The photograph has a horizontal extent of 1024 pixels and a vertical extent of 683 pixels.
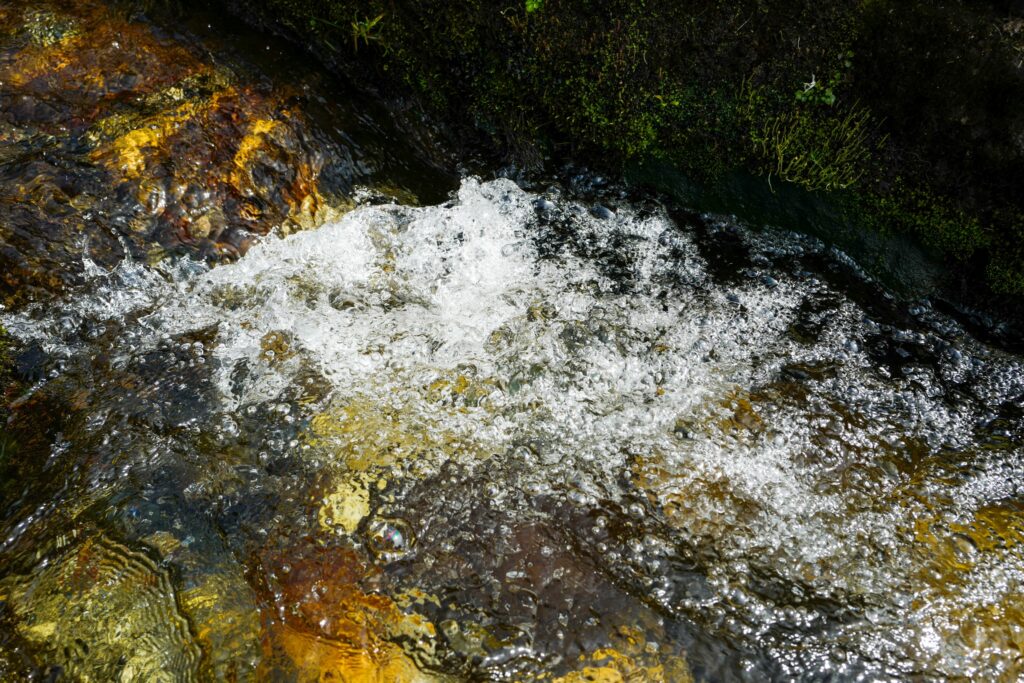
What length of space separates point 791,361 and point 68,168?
146 inches

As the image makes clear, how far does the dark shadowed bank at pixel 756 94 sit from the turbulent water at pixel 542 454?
380mm

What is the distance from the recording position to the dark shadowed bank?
3246 millimetres

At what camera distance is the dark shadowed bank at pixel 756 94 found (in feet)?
10.6

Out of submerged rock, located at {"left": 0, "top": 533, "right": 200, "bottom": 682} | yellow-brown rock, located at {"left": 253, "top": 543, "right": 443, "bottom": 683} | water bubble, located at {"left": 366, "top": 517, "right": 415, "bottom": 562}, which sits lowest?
submerged rock, located at {"left": 0, "top": 533, "right": 200, "bottom": 682}

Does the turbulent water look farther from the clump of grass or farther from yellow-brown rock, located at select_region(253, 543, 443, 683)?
the clump of grass

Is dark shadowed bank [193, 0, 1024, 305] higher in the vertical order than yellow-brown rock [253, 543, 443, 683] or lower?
higher

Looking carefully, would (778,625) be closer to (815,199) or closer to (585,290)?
(585,290)

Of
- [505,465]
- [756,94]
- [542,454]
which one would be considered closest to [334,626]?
[505,465]

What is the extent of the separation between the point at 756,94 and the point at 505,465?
2.49 m

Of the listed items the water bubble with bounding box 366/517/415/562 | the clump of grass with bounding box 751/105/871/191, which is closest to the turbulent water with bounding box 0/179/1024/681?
the water bubble with bounding box 366/517/415/562

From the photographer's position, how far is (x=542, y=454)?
2.78 meters

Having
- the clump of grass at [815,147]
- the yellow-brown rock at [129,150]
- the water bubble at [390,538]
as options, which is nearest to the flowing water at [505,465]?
the water bubble at [390,538]

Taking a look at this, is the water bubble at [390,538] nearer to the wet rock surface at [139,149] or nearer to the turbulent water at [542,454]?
the turbulent water at [542,454]

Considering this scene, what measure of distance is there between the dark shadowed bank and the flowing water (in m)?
0.38
